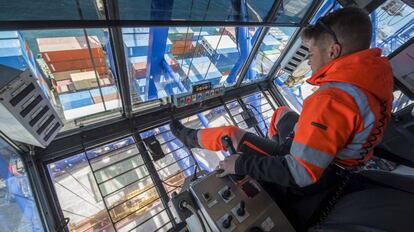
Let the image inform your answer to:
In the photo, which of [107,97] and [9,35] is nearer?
[9,35]

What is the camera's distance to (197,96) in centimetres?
243

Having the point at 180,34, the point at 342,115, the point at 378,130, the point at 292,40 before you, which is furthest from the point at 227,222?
the point at 292,40

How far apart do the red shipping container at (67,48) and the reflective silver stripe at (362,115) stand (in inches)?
61.4

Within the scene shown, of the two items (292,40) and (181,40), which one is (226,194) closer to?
(181,40)

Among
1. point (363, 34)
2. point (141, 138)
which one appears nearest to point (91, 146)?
point (141, 138)

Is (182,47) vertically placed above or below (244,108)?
above

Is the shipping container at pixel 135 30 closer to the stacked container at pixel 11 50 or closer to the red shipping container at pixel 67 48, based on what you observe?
the red shipping container at pixel 67 48

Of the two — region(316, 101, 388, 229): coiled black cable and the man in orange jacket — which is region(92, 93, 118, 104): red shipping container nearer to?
the man in orange jacket

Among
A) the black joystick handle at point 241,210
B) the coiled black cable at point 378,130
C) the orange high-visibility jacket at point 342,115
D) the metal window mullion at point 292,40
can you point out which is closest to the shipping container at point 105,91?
the black joystick handle at point 241,210

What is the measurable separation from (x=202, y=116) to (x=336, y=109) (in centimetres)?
193

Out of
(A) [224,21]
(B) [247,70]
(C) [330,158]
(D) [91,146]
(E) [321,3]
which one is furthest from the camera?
(B) [247,70]

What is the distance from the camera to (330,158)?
0.89 m

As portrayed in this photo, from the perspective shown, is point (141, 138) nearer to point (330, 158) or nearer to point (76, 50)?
point (76, 50)

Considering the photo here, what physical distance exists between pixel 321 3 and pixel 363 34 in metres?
1.75
